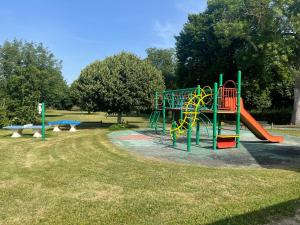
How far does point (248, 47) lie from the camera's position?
1240 inches

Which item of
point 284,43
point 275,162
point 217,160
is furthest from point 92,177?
point 284,43

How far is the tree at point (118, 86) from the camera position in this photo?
78.7 feet

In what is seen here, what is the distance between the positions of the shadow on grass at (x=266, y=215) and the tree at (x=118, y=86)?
18658mm

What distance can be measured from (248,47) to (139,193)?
2760 cm

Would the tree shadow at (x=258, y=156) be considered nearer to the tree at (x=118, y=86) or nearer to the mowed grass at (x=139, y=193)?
the mowed grass at (x=139, y=193)

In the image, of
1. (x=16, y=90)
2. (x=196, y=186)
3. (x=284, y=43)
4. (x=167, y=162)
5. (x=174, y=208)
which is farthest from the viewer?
(x=284, y=43)

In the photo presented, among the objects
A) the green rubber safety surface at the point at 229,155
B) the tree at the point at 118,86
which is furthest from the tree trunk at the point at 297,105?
the green rubber safety surface at the point at 229,155

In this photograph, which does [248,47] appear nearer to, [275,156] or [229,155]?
[275,156]

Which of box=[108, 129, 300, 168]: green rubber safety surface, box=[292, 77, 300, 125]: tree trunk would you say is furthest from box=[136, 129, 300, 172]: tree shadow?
box=[292, 77, 300, 125]: tree trunk

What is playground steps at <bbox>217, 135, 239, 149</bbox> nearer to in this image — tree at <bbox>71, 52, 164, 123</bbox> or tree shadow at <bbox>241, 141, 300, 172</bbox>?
tree shadow at <bbox>241, 141, 300, 172</bbox>

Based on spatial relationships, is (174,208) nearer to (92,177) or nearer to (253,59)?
(92,177)

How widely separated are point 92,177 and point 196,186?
2750mm

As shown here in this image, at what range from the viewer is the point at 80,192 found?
7090 millimetres

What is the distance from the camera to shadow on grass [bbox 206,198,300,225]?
528 cm
